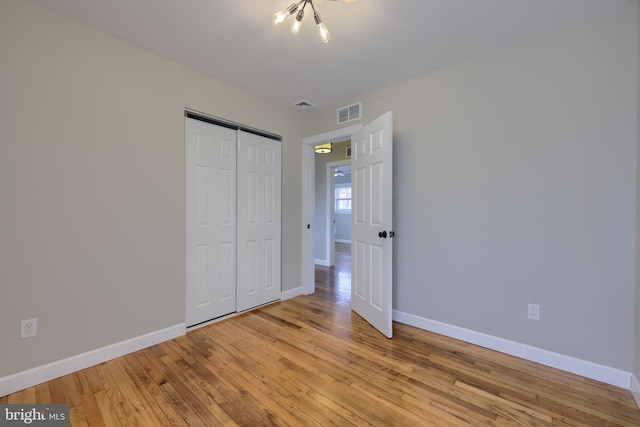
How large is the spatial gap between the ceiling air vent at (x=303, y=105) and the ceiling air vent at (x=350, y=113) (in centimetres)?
39

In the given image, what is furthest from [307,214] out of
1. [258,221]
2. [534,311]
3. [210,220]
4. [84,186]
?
[534,311]

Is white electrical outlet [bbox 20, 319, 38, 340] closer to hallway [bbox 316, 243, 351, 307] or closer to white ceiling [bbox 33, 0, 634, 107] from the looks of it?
white ceiling [bbox 33, 0, 634, 107]

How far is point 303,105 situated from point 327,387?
9.86ft

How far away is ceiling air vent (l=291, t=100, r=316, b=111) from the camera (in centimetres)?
337

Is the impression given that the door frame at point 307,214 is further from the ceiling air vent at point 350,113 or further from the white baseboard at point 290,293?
the ceiling air vent at point 350,113

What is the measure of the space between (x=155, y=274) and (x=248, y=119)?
6.09 feet

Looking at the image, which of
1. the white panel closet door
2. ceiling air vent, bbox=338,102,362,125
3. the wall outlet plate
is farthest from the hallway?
ceiling air vent, bbox=338,102,362,125

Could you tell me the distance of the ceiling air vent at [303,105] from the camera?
3.37 metres

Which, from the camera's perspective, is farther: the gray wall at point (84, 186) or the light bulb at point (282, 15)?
the gray wall at point (84, 186)

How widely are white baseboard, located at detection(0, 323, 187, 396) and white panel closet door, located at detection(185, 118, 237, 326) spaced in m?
0.28

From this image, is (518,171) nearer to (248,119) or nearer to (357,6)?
(357,6)

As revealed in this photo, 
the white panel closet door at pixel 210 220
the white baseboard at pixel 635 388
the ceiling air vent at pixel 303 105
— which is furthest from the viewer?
the ceiling air vent at pixel 303 105

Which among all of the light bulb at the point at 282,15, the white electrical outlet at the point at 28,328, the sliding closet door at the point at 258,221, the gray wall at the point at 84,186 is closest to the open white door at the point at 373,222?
the sliding closet door at the point at 258,221

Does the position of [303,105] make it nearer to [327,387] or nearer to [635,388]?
[327,387]
